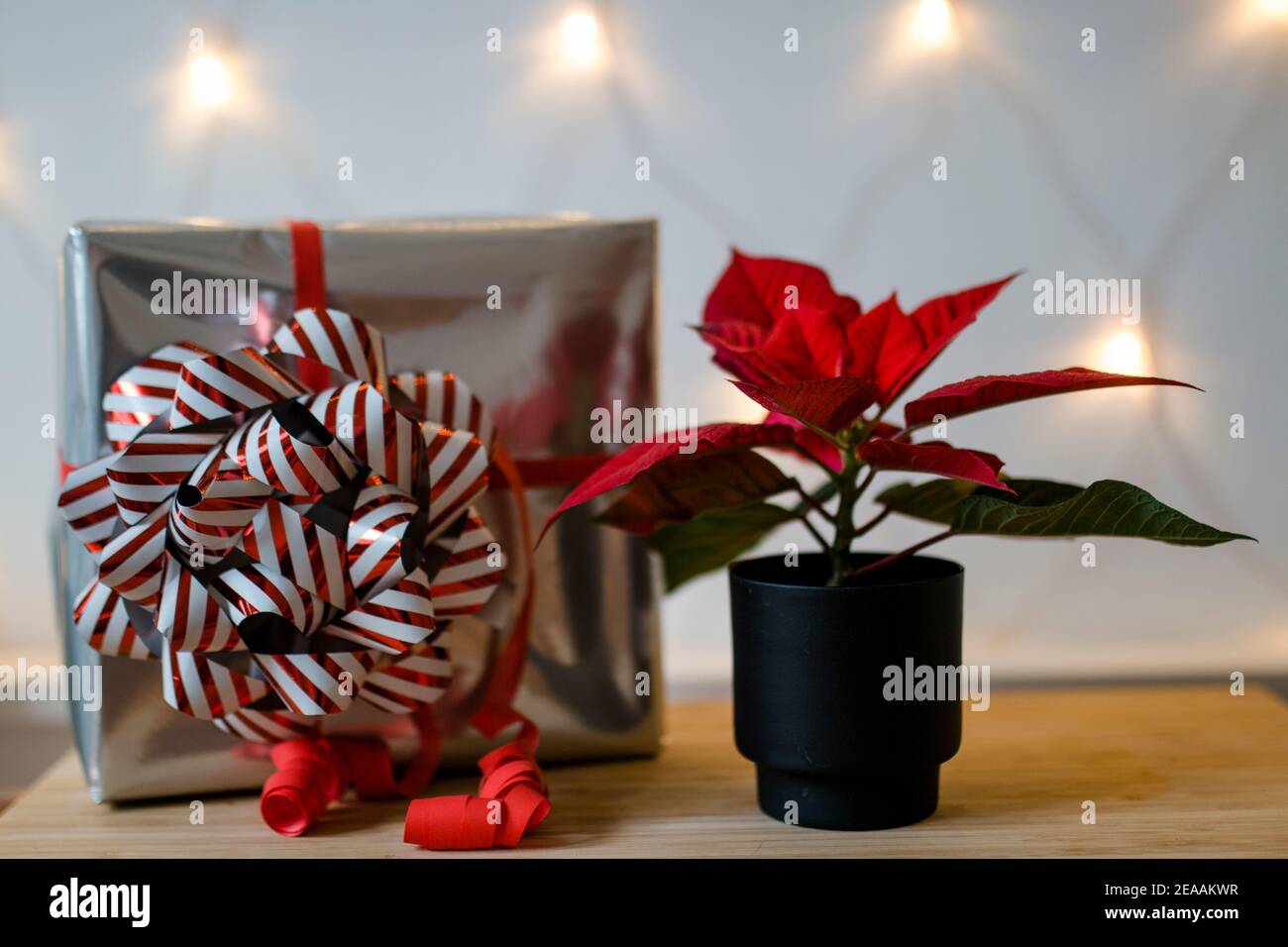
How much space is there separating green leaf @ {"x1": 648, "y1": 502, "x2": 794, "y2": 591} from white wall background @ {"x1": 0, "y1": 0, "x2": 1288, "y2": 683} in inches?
9.5

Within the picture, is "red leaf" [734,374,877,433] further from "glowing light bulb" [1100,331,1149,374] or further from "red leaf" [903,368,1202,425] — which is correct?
"glowing light bulb" [1100,331,1149,374]

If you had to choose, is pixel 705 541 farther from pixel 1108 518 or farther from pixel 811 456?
pixel 1108 518

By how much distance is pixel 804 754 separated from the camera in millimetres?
579

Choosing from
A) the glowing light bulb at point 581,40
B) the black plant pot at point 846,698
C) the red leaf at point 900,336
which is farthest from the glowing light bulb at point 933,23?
the black plant pot at point 846,698

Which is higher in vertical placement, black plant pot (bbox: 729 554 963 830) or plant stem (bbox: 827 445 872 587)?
plant stem (bbox: 827 445 872 587)

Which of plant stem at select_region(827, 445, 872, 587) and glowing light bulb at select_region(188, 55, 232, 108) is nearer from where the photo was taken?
plant stem at select_region(827, 445, 872, 587)

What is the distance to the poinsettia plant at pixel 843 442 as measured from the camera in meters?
0.54

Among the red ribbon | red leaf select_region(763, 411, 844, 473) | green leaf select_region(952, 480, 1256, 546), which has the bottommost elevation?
the red ribbon

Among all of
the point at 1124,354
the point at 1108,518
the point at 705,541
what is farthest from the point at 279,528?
the point at 1124,354

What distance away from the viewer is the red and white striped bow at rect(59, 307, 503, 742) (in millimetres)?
565

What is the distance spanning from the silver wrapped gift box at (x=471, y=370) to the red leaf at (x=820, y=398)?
0.16 metres

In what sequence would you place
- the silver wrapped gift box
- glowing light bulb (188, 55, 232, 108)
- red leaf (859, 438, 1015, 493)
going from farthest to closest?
1. glowing light bulb (188, 55, 232, 108)
2. the silver wrapped gift box
3. red leaf (859, 438, 1015, 493)

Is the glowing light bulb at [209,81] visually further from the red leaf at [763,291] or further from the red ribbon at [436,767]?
the red leaf at [763,291]

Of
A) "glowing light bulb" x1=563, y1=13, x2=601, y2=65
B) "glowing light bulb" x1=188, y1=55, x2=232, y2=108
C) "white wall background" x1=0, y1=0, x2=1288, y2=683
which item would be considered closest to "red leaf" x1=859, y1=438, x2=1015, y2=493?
"white wall background" x1=0, y1=0, x2=1288, y2=683
